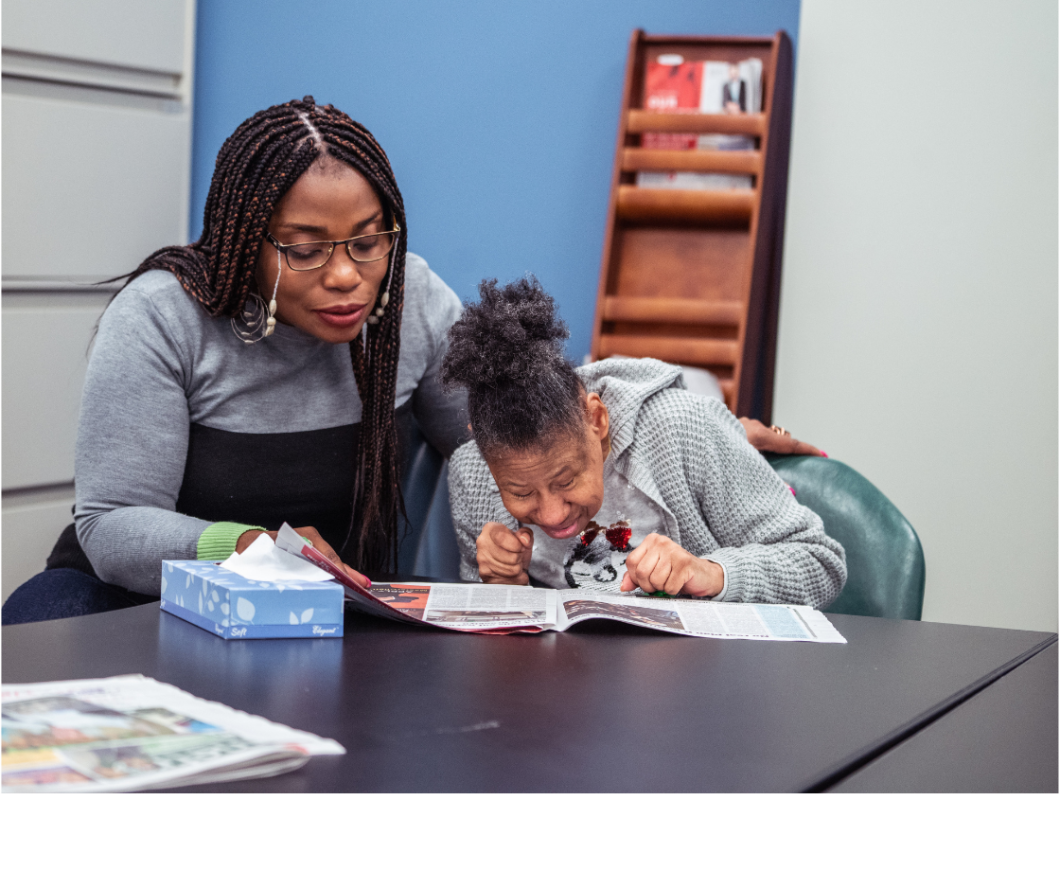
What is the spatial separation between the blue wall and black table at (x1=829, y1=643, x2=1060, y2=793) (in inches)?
79.9

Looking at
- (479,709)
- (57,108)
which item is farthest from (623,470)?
Result: (57,108)

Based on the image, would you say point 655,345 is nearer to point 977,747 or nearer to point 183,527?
point 183,527

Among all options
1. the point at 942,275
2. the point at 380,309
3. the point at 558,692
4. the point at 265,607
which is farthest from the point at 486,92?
the point at 558,692

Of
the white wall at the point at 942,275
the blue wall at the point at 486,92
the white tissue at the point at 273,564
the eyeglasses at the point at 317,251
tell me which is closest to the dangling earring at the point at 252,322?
the eyeglasses at the point at 317,251

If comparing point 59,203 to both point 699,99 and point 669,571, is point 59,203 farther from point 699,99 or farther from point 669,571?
point 669,571

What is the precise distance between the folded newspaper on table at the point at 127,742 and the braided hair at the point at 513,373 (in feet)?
2.20

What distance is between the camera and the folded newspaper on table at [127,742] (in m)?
0.68

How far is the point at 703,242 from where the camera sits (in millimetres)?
2818

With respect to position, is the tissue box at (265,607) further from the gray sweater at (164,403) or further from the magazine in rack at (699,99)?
the magazine in rack at (699,99)

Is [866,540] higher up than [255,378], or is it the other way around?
[255,378]

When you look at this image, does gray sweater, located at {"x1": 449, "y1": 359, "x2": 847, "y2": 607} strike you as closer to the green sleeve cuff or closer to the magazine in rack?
the green sleeve cuff

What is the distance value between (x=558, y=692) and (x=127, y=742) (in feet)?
1.19

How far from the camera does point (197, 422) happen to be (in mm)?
1731

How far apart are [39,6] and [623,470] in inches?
79.4
